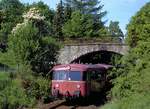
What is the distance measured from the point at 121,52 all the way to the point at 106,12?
140 feet

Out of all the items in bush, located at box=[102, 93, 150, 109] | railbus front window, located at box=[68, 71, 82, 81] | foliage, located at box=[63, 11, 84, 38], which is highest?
foliage, located at box=[63, 11, 84, 38]

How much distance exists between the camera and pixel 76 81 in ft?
105

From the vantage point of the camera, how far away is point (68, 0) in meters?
97.9

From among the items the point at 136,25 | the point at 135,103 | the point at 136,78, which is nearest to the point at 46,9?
the point at 136,25

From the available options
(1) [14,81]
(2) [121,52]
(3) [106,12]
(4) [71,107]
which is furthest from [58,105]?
(3) [106,12]

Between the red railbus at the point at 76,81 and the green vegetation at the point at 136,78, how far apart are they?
1992 millimetres

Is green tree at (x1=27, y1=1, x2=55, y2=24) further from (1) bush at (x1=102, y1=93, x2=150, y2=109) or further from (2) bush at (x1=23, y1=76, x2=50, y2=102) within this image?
(1) bush at (x1=102, y1=93, x2=150, y2=109)

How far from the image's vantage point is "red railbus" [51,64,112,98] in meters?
31.6

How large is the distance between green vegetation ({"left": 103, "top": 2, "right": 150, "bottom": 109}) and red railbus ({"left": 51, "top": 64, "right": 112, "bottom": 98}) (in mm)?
1992

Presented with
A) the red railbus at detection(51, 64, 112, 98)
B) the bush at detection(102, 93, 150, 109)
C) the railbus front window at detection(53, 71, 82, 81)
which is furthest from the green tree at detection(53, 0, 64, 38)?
the bush at detection(102, 93, 150, 109)

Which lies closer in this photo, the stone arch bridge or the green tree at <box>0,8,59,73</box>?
the green tree at <box>0,8,59,73</box>

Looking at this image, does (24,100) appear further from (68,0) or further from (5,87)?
(68,0)

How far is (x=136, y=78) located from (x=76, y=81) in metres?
7.52

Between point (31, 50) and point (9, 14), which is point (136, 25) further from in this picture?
point (9, 14)
